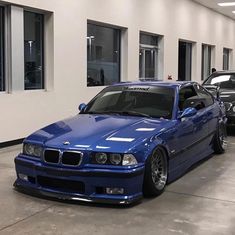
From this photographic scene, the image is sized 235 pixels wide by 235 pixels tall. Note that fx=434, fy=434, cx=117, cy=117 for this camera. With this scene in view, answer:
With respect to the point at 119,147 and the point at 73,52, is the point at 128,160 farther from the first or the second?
the point at 73,52

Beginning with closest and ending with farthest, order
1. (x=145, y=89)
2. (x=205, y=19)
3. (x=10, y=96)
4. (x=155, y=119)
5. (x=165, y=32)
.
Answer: (x=155, y=119), (x=145, y=89), (x=10, y=96), (x=165, y=32), (x=205, y=19)

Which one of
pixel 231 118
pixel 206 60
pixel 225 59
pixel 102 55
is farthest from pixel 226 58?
pixel 231 118

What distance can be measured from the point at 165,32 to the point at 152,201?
1084cm

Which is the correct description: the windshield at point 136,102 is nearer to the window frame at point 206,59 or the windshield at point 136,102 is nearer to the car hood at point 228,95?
the car hood at point 228,95

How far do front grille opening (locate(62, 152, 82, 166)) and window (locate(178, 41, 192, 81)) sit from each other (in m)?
13.2

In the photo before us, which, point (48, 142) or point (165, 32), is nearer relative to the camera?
point (48, 142)

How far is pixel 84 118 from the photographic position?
5430mm

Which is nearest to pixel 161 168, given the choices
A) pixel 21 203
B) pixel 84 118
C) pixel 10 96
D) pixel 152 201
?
pixel 152 201

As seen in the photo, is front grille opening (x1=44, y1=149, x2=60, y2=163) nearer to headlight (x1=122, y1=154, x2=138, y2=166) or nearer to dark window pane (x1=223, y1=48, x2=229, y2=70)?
headlight (x1=122, y1=154, x2=138, y2=166)

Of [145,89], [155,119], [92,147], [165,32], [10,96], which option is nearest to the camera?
[92,147]

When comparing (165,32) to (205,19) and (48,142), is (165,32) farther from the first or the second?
(48,142)

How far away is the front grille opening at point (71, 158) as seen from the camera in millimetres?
4328

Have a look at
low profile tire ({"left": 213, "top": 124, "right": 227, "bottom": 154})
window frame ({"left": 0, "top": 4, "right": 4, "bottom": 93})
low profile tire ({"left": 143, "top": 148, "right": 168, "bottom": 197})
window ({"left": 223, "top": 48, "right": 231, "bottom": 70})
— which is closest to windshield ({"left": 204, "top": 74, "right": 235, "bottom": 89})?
low profile tire ({"left": 213, "top": 124, "right": 227, "bottom": 154})

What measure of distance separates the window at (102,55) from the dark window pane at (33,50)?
6.14ft
